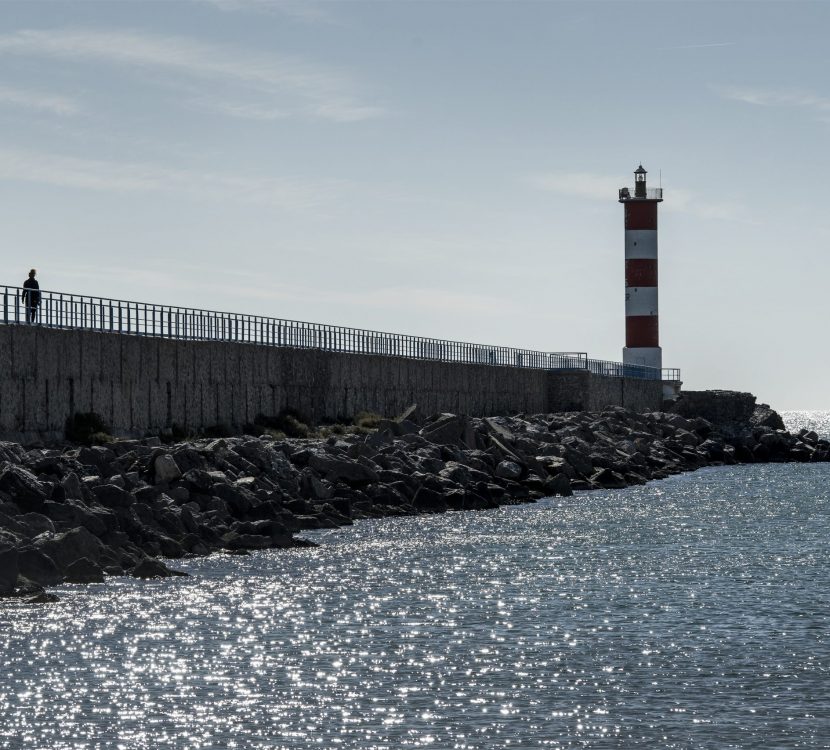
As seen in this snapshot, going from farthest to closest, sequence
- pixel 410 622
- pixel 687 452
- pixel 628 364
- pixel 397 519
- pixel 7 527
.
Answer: pixel 628 364
pixel 687 452
pixel 397 519
pixel 7 527
pixel 410 622

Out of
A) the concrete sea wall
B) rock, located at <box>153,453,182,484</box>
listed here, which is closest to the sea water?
rock, located at <box>153,453,182,484</box>

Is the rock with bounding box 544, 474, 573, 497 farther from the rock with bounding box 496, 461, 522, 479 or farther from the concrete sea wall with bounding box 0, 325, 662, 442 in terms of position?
the concrete sea wall with bounding box 0, 325, 662, 442

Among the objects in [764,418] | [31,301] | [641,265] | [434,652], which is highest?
[641,265]

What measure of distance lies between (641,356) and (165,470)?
159 ft

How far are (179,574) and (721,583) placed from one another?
799 cm

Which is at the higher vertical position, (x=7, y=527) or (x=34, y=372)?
(x=34, y=372)

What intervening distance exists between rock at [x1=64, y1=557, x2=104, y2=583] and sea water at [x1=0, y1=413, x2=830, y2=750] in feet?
0.85

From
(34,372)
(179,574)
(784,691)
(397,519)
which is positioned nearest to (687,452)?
(397,519)

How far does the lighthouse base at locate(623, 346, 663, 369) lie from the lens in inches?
2844

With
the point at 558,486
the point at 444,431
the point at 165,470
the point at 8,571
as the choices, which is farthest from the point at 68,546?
the point at 558,486

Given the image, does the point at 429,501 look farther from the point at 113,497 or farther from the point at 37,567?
the point at 37,567

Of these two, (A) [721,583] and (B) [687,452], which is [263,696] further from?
(B) [687,452]

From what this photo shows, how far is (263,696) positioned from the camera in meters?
13.7

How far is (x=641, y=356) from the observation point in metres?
72.5
